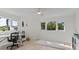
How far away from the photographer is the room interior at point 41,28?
73.7 inches

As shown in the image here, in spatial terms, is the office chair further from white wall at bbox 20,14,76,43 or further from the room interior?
white wall at bbox 20,14,76,43

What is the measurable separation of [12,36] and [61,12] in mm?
1102

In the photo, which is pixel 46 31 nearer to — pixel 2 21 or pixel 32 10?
pixel 32 10

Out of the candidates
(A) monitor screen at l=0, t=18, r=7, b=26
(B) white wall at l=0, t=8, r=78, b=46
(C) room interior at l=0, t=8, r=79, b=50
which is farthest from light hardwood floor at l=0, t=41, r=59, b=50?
(A) monitor screen at l=0, t=18, r=7, b=26

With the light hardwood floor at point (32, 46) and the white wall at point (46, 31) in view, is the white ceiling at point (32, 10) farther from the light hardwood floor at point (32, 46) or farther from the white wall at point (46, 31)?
the light hardwood floor at point (32, 46)

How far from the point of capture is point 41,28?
2041 mm

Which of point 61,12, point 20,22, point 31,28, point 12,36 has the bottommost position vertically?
point 12,36

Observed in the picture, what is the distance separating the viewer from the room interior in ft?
6.14

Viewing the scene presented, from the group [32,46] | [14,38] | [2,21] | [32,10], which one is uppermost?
[32,10]

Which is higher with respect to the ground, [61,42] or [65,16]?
[65,16]

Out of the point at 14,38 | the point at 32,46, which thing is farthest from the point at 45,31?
the point at 14,38
